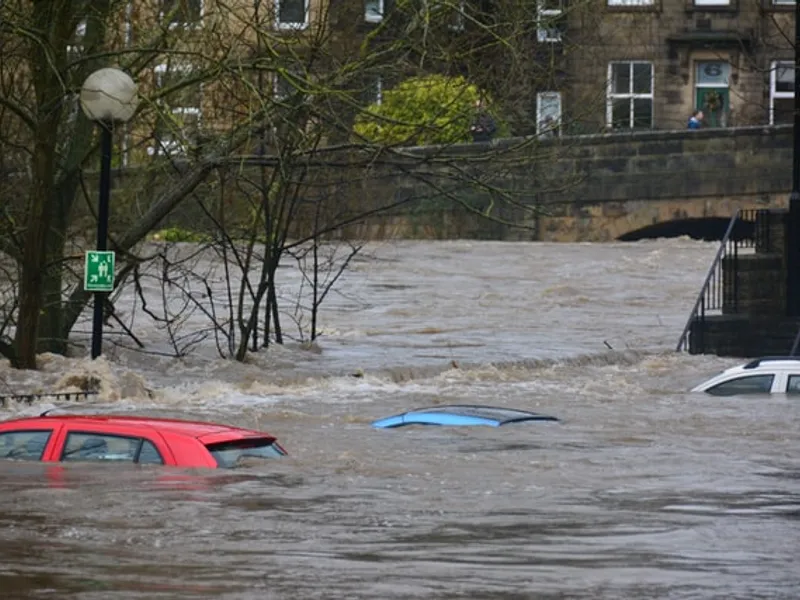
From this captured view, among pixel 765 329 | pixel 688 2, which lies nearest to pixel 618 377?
pixel 765 329

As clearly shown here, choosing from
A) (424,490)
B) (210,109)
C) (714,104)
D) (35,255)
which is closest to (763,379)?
(424,490)

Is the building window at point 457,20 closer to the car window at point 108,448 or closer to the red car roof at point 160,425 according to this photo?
the red car roof at point 160,425

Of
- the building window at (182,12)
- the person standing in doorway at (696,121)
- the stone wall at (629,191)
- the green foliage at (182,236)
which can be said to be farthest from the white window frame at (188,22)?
the person standing in doorway at (696,121)

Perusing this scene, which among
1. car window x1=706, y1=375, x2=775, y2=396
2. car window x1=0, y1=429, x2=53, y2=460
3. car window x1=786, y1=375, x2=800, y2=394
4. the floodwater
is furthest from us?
car window x1=706, y1=375, x2=775, y2=396

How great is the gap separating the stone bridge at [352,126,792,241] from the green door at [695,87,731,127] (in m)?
3.28

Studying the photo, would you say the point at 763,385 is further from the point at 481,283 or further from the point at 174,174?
the point at 481,283

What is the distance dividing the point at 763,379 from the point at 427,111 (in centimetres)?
903

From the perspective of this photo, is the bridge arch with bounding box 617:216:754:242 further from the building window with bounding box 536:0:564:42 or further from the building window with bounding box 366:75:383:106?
the building window with bounding box 536:0:564:42

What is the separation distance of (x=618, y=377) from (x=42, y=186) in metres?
8.31

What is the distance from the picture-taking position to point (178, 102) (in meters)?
25.5

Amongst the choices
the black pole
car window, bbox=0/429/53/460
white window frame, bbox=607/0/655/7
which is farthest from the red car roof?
white window frame, bbox=607/0/655/7

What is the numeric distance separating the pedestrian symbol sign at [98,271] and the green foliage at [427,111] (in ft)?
10.4

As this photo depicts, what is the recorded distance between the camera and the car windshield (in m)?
13.6

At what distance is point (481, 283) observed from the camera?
4384 cm
